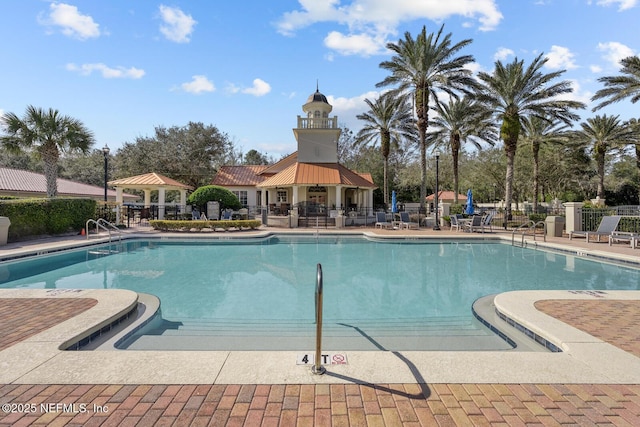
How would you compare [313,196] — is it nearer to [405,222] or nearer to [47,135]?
[405,222]

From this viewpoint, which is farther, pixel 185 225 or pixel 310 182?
pixel 310 182

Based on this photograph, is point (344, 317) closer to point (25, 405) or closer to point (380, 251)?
point (25, 405)

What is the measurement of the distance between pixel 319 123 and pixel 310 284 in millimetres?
22976

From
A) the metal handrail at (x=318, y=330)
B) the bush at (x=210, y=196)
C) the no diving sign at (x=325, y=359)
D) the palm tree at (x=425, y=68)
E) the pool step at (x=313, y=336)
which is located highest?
the palm tree at (x=425, y=68)

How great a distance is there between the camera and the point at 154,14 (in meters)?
11.4

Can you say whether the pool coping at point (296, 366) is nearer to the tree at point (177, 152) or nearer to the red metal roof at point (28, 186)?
the red metal roof at point (28, 186)

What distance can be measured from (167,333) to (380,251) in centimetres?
1017

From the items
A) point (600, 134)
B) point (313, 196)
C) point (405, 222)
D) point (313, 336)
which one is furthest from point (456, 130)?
point (313, 336)

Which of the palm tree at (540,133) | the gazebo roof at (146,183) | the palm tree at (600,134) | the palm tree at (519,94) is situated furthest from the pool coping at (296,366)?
the palm tree at (600,134)

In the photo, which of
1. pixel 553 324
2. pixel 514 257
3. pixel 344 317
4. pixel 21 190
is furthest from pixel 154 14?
pixel 21 190

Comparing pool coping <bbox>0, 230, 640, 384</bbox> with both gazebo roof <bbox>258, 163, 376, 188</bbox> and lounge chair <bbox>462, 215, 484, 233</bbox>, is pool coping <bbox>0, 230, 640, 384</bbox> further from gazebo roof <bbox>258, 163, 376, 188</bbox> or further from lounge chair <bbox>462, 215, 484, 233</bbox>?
gazebo roof <bbox>258, 163, 376, 188</bbox>

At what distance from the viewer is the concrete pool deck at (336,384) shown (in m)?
2.77

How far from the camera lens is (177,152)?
35.5 metres

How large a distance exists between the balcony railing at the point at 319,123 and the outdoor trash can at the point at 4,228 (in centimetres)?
2074
